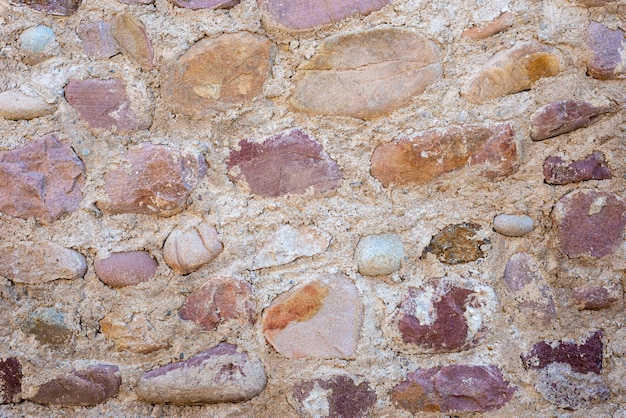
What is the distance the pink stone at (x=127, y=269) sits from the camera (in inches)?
40.1

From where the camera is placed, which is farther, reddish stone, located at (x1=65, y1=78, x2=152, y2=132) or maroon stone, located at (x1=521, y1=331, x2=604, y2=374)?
reddish stone, located at (x1=65, y1=78, x2=152, y2=132)

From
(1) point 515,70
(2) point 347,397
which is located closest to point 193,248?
(2) point 347,397

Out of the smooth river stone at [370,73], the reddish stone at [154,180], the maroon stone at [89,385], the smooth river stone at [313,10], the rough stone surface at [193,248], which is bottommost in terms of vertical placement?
the maroon stone at [89,385]

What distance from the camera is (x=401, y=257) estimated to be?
3.20ft

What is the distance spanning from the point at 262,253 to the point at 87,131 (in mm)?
346

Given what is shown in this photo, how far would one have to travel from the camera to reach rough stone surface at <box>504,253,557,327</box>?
3.10 ft

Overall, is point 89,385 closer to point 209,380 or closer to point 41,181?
point 209,380

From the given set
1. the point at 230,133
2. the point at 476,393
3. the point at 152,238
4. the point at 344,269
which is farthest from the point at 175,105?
the point at 476,393

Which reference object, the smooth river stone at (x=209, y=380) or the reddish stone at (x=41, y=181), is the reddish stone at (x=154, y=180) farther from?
the smooth river stone at (x=209, y=380)

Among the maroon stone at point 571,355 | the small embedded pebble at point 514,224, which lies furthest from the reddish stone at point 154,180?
the maroon stone at point 571,355

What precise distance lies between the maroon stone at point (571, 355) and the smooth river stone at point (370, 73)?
42cm

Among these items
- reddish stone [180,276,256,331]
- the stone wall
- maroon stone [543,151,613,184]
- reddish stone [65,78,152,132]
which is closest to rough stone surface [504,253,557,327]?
the stone wall

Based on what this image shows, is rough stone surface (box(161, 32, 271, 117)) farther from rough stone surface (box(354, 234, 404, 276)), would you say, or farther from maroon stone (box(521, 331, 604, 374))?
maroon stone (box(521, 331, 604, 374))

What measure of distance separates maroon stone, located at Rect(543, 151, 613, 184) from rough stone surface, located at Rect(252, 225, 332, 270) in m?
0.34
